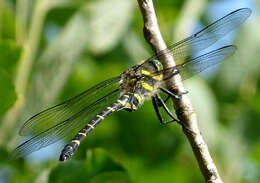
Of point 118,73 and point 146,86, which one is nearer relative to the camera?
point 146,86

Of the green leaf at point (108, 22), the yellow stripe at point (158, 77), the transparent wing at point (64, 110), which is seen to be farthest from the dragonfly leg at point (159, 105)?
the green leaf at point (108, 22)

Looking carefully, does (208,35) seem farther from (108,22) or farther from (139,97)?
(108,22)

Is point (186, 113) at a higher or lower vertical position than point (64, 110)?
lower

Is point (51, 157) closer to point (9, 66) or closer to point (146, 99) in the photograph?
point (146, 99)

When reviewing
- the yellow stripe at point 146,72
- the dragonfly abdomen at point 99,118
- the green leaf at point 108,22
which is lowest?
Result: the dragonfly abdomen at point 99,118

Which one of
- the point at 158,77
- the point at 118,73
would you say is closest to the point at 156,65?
the point at 158,77

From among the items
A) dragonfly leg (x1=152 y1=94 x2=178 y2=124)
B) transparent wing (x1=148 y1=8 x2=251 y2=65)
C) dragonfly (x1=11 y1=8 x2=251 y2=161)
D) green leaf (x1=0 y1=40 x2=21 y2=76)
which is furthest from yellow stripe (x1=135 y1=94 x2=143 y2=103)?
green leaf (x1=0 y1=40 x2=21 y2=76)

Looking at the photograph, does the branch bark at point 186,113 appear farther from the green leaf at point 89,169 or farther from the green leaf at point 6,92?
the green leaf at point 6,92
